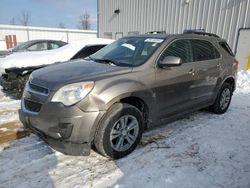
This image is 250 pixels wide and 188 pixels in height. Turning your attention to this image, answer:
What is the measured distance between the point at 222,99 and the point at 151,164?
2.99m

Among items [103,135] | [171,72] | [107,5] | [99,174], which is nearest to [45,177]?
[99,174]

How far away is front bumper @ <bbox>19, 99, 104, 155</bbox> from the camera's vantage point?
2878 millimetres

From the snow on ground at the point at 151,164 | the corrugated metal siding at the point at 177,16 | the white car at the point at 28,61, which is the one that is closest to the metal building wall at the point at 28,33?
the corrugated metal siding at the point at 177,16

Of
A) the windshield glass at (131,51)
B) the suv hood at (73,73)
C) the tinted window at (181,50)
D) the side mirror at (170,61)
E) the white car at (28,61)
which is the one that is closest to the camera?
the suv hood at (73,73)

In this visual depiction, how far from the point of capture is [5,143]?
383 centimetres

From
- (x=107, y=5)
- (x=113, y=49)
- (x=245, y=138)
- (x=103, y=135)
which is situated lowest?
(x=245, y=138)

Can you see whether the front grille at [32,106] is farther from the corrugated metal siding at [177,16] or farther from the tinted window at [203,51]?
the corrugated metal siding at [177,16]

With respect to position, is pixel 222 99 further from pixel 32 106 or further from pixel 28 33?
pixel 28 33

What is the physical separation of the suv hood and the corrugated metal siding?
8.36 meters

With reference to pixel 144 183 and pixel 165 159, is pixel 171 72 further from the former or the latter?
pixel 144 183

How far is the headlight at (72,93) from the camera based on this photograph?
2916 mm

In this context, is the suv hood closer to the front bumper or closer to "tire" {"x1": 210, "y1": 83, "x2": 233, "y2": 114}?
the front bumper

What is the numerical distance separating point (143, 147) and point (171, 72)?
4.30ft

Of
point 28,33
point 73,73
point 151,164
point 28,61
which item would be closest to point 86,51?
point 28,61
